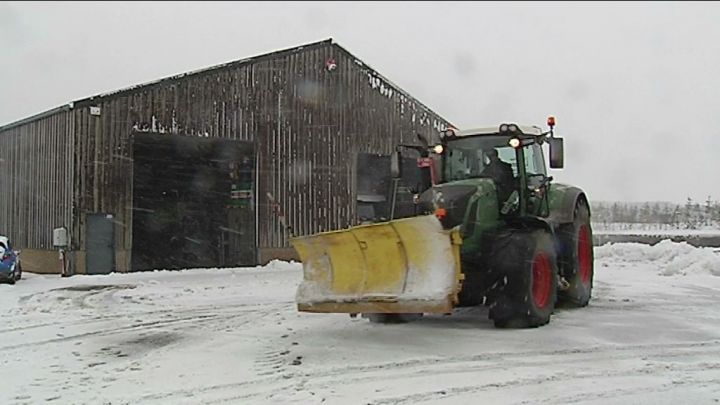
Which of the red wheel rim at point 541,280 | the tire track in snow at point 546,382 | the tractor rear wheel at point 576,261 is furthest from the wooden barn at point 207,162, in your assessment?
the tire track in snow at point 546,382

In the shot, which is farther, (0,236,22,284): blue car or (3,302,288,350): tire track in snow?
(0,236,22,284): blue car

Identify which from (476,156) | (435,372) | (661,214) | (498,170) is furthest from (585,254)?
(661,214)

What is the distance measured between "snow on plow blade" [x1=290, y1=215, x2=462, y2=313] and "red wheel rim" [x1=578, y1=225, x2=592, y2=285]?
4634mm

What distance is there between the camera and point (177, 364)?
7.95 meters

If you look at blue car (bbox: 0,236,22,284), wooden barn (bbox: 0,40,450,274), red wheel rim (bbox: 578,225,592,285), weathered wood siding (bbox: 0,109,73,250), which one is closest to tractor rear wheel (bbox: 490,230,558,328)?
red wheel rim (bbox: 578,225,592,285)

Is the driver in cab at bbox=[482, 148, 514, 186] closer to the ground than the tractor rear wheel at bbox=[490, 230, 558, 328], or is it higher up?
higher up

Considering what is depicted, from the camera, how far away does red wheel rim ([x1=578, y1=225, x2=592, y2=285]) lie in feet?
40.5

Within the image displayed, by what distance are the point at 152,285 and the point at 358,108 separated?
9605 mm

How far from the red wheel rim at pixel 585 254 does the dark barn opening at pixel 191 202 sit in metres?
11.5

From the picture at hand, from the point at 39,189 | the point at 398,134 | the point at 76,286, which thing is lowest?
the point at 76,286

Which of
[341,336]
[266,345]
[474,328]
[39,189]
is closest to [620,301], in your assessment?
[474,328]

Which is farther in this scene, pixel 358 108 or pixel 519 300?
pixel 358 108

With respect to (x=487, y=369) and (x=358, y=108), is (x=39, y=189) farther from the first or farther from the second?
(x=487, y=369)

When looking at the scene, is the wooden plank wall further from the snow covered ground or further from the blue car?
the snow covered ground
